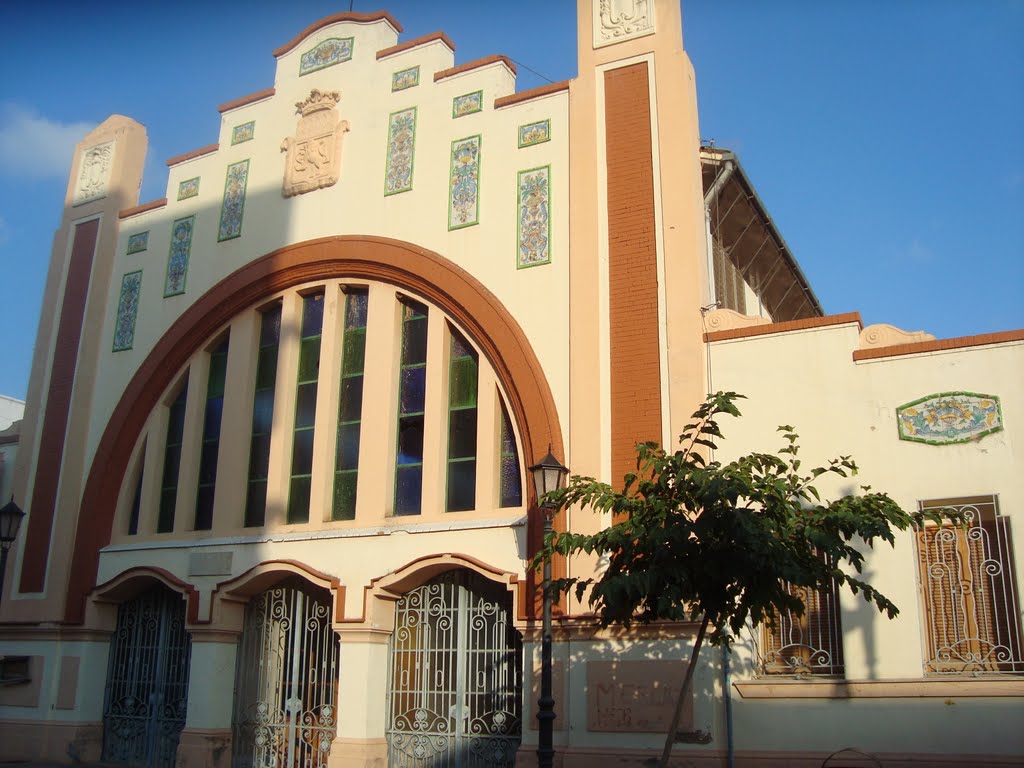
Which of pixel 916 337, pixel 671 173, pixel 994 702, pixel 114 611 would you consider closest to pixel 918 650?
pixel 994 702

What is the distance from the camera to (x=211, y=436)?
15.8 m

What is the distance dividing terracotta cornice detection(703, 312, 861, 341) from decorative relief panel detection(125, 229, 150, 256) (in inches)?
394

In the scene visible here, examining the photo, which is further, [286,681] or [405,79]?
[405,79]

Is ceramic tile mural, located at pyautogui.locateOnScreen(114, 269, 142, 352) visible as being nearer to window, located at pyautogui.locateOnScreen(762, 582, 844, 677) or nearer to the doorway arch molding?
the doorway arch molding

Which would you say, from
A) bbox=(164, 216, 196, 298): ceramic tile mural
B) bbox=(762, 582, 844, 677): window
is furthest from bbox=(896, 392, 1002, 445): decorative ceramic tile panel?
bbox=(164, 216, 196, 298): ceramic tile mural

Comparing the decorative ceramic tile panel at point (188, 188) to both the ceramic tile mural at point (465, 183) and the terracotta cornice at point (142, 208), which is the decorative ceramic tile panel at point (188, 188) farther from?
the ceramic tile mural at point (465, 183)

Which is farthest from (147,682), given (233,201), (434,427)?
(233,201)

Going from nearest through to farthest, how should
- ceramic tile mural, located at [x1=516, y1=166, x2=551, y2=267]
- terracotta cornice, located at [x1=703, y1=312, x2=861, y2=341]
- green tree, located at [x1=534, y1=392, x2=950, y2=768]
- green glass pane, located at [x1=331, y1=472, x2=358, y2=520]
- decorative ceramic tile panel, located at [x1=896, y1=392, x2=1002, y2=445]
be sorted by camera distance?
green tree, located at [x1=534, y1=392, x2=950, y2=768] → decorative ceramic tile panel, located at [x1=896, y1=392, x2=1002, y2=445] → terracotta cornice, located at [x1=703, y1=312, x2=861, y2=341] → ceramic tile mural, located at [x1=516, y1=166, x2=551, y2=267] → green glass pane, located at [x1=331, y1=472, x2=358, y2=520]

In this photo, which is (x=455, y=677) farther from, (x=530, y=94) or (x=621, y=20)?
(x=621, y=20)

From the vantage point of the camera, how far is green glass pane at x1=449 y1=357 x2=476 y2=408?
44.6ft

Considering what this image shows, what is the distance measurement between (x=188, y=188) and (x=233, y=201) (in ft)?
3.74

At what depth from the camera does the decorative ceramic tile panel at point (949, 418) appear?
33.9ft

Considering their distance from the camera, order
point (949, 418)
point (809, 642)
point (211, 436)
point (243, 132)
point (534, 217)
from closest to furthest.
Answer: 1. point (949, 418)
2. point (809, 642)
3. point (534, 217)
4. point (211, 436)
5. point (243, 132)

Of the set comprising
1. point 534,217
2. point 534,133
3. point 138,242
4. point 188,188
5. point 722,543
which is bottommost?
point 722,543
